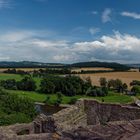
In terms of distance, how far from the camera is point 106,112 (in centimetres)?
1789

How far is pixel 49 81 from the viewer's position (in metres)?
114

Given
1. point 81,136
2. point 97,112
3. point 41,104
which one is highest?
point 81,136

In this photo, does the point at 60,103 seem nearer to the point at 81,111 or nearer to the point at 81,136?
the point at 81,111

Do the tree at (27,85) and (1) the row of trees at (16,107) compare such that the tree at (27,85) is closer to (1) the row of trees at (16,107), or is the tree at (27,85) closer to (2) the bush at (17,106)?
(1) the row of trees at (16,107)

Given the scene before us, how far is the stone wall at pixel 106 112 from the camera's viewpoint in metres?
17.0

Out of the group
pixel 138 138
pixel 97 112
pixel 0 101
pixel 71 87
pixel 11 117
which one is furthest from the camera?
pixel 71 87

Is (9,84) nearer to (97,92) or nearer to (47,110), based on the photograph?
(97,92)

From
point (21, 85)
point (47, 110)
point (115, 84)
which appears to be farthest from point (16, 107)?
point (21, 85)

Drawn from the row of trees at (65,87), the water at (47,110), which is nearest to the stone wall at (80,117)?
the water at (47,110)

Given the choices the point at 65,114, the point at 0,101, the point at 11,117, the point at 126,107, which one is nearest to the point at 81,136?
the point at 65,114

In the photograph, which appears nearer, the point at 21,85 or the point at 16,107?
the point at 16,107

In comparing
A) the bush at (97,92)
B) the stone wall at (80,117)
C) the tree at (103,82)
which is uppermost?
the stone wall at (80,117)

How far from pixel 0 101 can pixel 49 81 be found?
61.3 m

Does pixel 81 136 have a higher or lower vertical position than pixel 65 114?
higher
